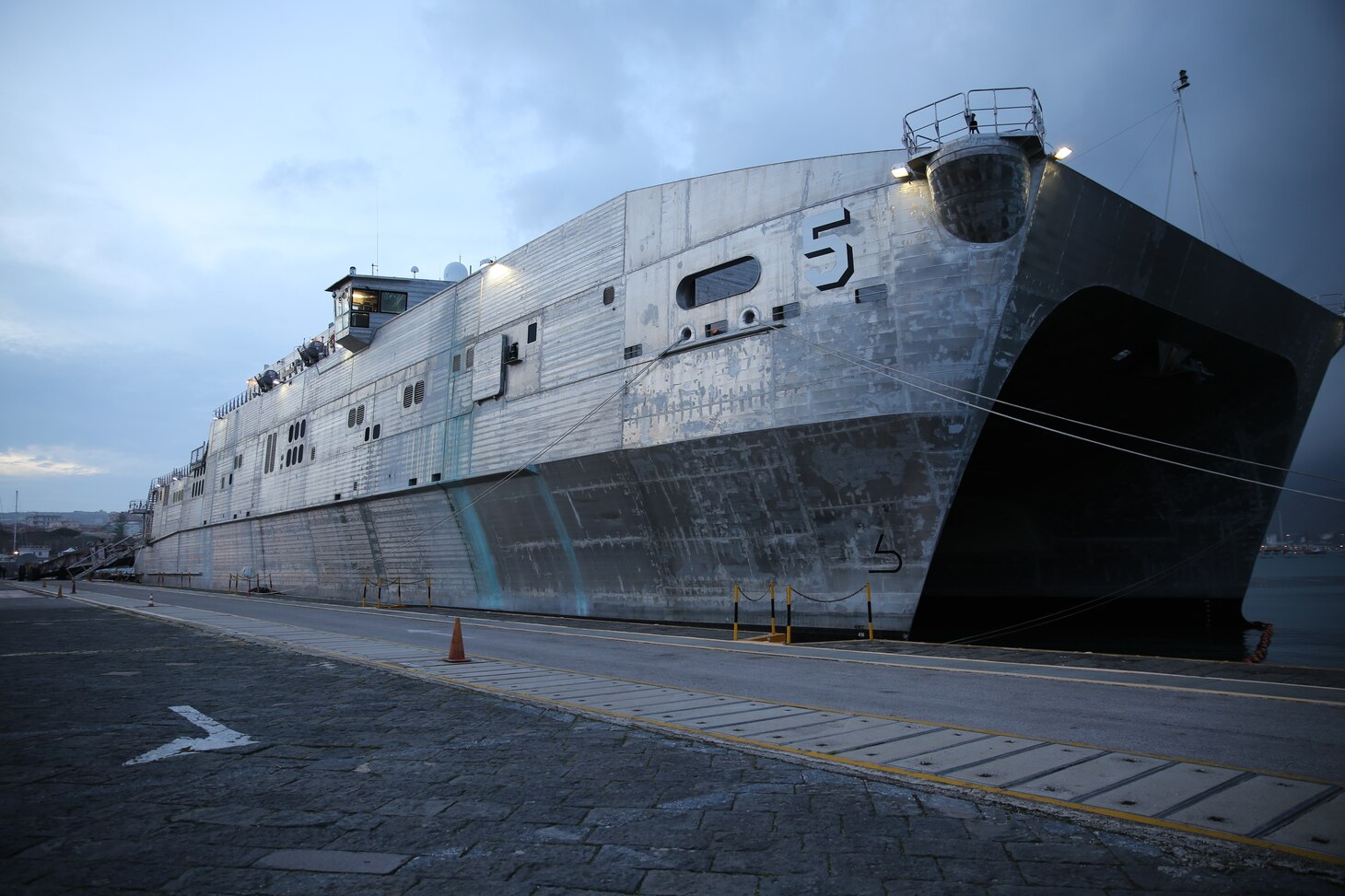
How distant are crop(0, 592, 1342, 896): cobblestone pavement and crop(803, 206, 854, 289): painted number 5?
11.2 metres

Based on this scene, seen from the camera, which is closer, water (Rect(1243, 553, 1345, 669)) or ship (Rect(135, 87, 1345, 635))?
ship (Rect(135, 87, 1345, 635))

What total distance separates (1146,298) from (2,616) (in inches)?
1138

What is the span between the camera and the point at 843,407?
47.5 ft

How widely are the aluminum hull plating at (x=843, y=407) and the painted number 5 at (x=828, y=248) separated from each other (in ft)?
0.22

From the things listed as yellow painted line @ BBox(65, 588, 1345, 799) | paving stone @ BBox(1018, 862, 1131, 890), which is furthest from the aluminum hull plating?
paving stone @ BBox(1018, 862, 1131, 890)

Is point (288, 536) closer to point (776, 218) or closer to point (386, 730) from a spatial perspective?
point (776, 218)

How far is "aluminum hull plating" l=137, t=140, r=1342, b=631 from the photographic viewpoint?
14.0 metres

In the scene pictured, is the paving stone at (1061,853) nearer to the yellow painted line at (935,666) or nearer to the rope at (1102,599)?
the yellow painted line at (935,666)

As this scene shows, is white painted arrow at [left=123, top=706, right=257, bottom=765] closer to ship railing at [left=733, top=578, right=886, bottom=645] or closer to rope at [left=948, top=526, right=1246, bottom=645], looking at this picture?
ship railing at [left=733, top=578, right=886, bottom=645]

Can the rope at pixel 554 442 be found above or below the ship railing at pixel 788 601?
above

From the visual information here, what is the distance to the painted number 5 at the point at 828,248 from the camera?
14.9m

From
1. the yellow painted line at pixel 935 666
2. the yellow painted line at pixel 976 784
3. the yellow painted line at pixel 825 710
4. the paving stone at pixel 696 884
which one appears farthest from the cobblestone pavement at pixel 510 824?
the yellow painted line at pixel 935 666

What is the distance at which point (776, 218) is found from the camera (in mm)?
16109

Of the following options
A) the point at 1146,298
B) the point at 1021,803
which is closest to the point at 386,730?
the point at 1021,803
